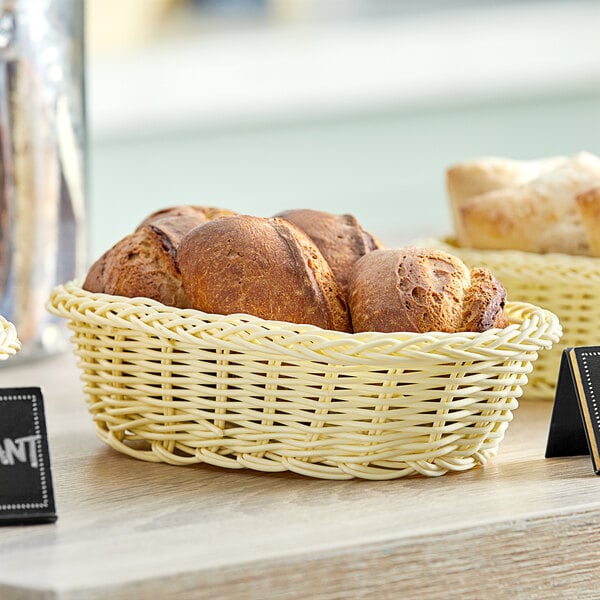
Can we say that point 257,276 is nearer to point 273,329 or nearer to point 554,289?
point 273,329

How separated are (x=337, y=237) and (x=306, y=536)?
0.33 meters

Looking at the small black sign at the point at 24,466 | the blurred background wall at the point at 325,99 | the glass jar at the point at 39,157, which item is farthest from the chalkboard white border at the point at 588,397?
the blurred background wall at the point at 325,99

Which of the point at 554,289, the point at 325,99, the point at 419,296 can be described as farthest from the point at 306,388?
the point at 325,99

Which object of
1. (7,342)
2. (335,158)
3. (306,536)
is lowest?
(335,158)

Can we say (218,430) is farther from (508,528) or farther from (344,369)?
(508,528)

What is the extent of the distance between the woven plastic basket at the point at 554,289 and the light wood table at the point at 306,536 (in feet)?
0.91

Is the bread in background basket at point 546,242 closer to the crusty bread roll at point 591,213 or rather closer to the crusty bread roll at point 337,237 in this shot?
the crusty bread roll at point 591,213

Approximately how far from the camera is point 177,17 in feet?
14.5

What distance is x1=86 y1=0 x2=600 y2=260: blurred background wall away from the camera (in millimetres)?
4207

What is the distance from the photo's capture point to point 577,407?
3.12 ft

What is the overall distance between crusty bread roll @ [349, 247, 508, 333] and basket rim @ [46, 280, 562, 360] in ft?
0.11

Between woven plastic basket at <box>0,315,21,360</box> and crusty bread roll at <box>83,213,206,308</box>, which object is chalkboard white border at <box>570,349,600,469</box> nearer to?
crusty bread roll at <box>83,213,206,308</box>

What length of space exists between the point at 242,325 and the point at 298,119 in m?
3.76

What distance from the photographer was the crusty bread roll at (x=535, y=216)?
4.07 ft
